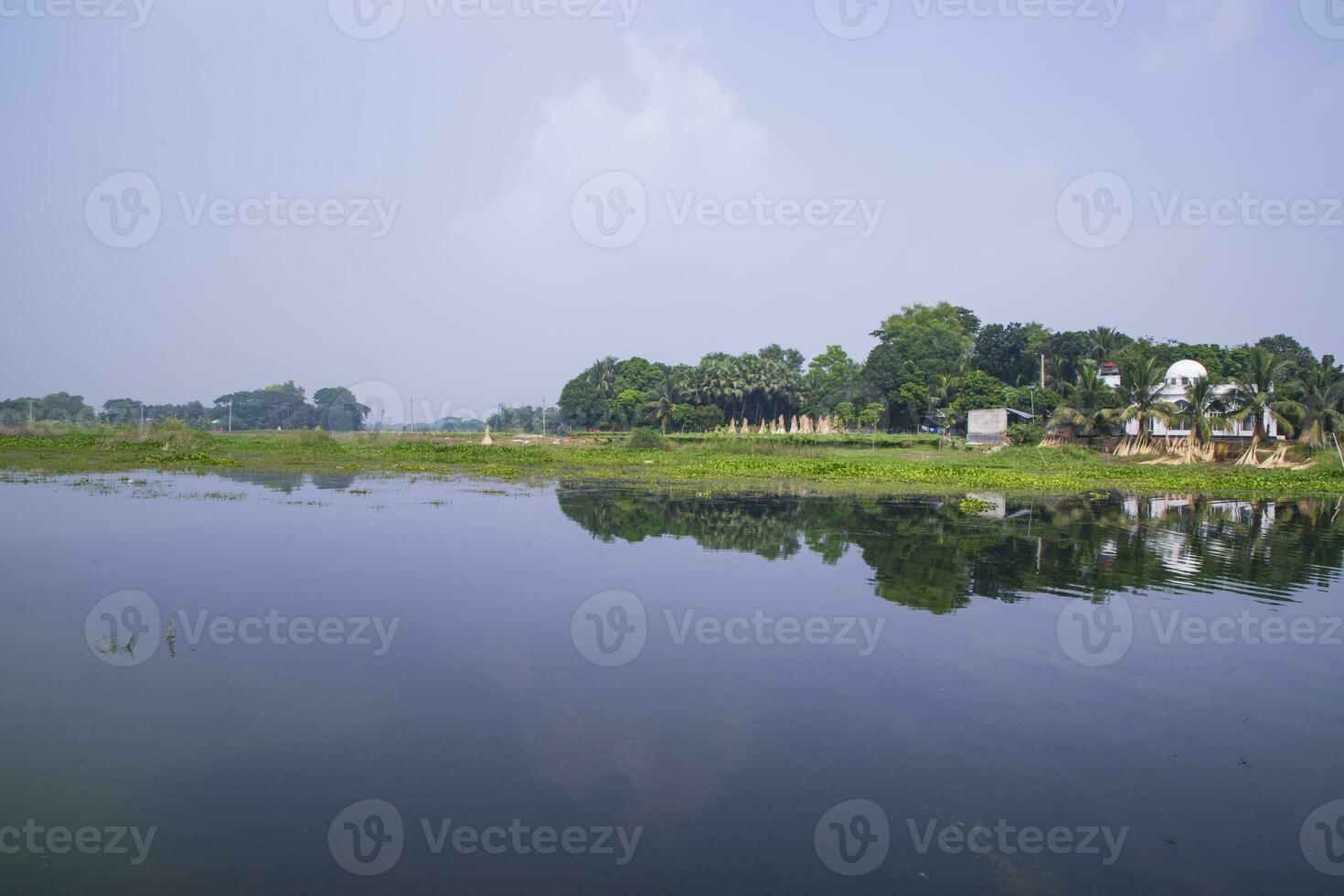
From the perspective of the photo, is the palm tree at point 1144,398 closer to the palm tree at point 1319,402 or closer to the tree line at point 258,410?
the palm tree at point 1319,402

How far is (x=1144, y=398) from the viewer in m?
43.1

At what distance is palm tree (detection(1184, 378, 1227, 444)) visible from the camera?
40625 millimetres

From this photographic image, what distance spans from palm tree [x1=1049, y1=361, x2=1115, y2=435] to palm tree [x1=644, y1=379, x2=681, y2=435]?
31.9 m

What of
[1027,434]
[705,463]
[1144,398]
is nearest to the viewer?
[705,463]

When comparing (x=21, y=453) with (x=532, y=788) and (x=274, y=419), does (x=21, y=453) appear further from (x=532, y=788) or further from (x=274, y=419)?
(x=274, y=419)

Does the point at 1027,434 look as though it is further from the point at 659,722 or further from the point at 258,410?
the point at 258,410

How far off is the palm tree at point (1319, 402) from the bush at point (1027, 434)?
459 inches

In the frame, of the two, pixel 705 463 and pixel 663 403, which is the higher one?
pixel 663 403

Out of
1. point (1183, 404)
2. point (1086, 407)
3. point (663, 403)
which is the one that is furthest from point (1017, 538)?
point (663, 403)

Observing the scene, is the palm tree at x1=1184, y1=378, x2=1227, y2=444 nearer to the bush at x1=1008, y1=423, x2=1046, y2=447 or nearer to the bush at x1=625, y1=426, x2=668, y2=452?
the bush at x1=1008, y1=423, x2=1046, y2=447

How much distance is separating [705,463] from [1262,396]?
27.0 metres

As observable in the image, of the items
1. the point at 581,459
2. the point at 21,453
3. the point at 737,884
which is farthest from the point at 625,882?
the point at 21,453

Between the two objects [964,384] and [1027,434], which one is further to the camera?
[964,384]

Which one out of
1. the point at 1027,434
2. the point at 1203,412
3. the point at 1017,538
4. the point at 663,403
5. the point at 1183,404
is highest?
the point at 663,403
